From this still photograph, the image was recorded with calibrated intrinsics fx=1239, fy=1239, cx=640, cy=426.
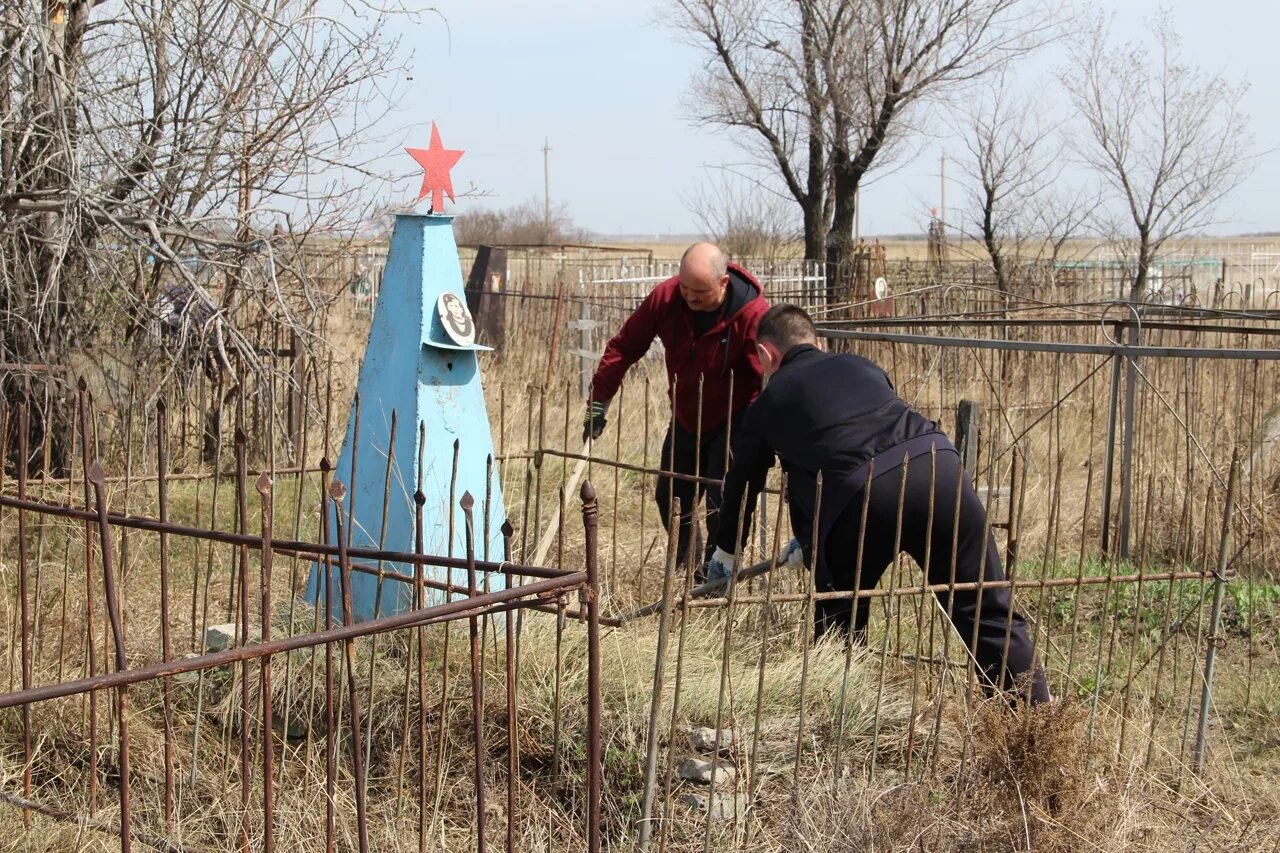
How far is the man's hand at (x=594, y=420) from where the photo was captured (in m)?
5.38

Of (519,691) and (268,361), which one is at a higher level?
(268,361)

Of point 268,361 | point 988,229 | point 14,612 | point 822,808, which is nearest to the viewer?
point 822,808

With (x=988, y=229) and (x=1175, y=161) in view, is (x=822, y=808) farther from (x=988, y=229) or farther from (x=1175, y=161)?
(x=988, y=229)

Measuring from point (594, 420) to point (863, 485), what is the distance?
75.4 inches

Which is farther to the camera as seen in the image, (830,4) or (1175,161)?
(830,4)

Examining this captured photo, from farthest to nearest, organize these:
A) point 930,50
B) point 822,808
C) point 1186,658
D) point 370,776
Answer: point 930,50
point 1186,658
point 370,776
point 822,808

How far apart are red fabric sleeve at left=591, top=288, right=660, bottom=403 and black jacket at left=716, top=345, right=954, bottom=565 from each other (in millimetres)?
1543

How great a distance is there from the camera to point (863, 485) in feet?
12.6

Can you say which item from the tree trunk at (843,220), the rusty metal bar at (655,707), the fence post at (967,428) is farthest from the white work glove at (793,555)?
the tree trunk at (843,220)

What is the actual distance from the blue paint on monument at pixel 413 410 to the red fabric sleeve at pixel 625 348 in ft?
3.67

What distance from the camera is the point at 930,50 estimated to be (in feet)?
68.6

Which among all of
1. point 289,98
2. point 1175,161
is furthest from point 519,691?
point 1175,161

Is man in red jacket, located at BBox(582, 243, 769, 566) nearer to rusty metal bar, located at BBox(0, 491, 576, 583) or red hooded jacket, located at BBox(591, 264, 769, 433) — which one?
red hooded jacket, located at BBox(591, 264, 769, 433)

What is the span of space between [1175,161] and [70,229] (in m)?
15.1
